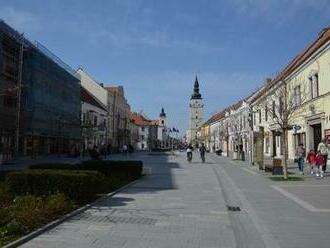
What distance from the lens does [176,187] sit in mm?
20828

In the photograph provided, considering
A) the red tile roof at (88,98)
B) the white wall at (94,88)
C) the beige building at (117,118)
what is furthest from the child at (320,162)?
the white wall at (94,88)

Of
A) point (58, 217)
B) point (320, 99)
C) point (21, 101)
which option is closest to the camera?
point (58, 217)

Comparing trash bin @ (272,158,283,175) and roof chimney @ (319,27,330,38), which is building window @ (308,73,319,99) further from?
trash bin @ (272,158,283,175)

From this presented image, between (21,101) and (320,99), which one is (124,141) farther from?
(320,99)

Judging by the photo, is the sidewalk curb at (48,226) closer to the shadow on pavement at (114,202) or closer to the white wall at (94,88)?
the shadow on pavement at (114,202)

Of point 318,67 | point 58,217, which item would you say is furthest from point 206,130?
point 58,217

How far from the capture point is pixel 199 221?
11906mm

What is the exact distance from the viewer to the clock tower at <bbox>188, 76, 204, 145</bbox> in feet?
579

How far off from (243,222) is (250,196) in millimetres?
5746

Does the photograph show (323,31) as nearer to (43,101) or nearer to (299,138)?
(299,138)

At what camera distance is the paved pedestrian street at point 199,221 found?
31.1 feet

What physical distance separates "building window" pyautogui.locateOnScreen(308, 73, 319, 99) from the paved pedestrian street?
18.9m

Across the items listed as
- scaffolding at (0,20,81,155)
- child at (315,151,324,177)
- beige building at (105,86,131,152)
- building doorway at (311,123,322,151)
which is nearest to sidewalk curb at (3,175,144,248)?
child at (315,151,324,177)

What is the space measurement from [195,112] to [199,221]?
168677 millimetres
